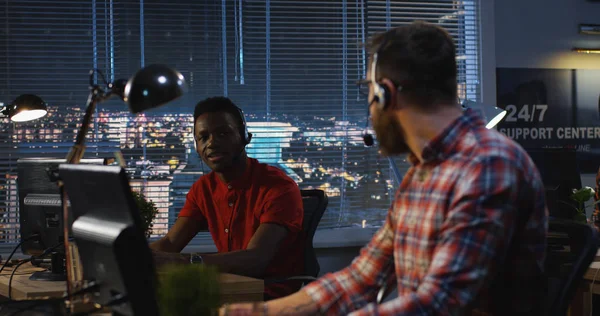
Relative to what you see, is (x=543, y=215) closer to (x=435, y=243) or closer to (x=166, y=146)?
(x=435, y=243)

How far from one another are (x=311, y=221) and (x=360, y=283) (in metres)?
1.41

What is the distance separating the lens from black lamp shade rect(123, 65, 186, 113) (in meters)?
1.59

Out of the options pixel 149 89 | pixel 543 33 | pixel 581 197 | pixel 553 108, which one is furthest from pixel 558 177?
pixel 149 89

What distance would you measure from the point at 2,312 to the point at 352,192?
2740mm

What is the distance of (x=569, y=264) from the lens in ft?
5.88

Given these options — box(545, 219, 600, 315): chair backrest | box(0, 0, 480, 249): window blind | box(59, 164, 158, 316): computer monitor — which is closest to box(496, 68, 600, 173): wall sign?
box(0, 0, 480, 249): window blind

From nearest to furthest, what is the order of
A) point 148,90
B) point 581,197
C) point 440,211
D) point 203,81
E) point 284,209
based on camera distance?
point 440,211, point 148,90, point 284,209, point 581,197, point 203,81

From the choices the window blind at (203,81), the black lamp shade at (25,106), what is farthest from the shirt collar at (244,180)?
the window blind at (203,81)

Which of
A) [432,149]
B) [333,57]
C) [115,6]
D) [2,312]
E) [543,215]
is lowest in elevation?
[2,312]

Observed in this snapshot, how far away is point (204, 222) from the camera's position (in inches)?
130

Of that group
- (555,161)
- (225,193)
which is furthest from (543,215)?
(555,161)

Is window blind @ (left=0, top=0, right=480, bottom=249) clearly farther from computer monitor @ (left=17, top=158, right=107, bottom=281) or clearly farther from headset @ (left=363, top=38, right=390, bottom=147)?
headset @ (left=363, top=38, right=390, bottom=147)

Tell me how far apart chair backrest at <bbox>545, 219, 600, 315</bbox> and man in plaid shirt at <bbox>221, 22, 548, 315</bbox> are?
0.16 metres

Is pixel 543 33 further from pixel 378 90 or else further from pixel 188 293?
pixel 188 293
